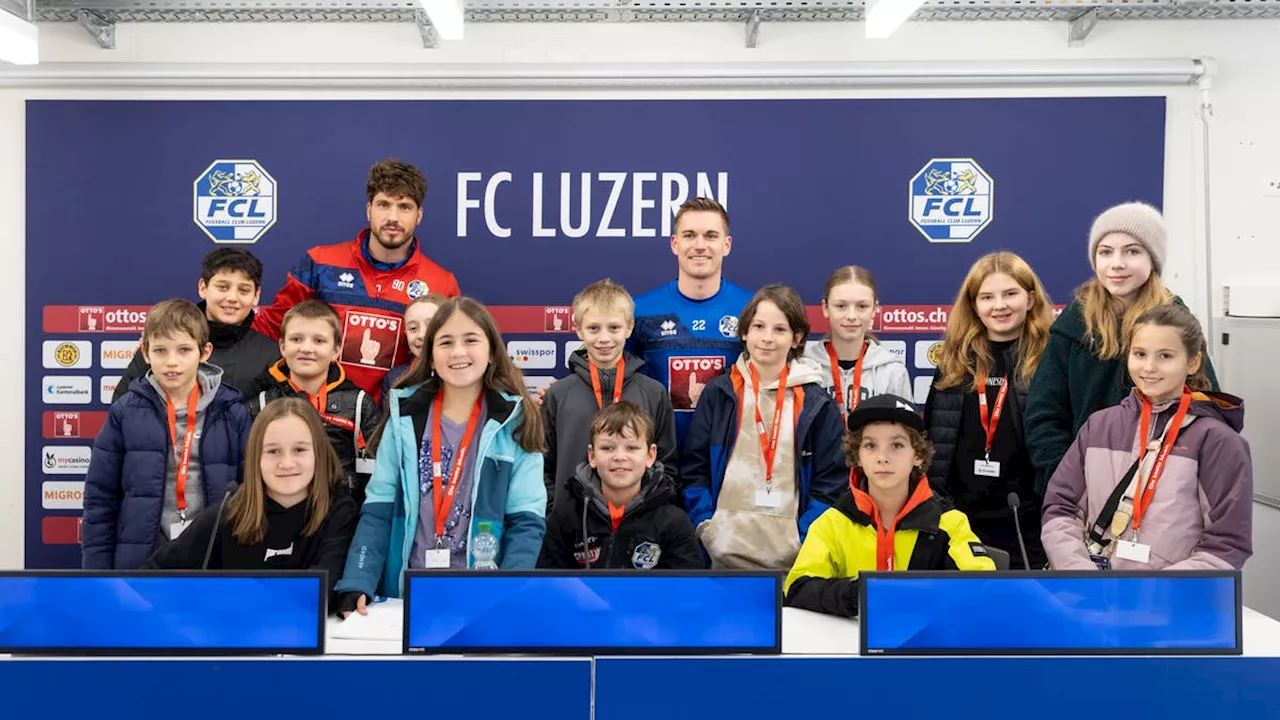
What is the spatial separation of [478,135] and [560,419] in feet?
5.37

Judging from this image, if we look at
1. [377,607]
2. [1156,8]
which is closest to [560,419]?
[377,607]

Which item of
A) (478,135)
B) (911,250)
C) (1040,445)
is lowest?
(1040,445)

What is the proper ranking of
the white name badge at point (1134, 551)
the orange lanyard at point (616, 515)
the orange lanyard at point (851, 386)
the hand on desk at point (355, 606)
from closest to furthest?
the hand on desk at point (355, 606)
the white name badge at point (1134, 551)
the orange lanyard at point (616, 515)
the orange lanyard at point (851, 386)

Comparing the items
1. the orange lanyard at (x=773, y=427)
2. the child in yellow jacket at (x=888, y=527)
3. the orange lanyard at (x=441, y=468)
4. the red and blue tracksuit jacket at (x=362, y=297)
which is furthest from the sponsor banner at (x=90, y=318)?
the child in yellow jacket at (x=888, y=527)

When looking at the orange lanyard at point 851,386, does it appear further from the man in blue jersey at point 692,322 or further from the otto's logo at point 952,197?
the otto's logo at point 952,197

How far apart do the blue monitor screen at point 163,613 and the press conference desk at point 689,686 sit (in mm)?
52

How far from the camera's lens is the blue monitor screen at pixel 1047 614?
1.62 m

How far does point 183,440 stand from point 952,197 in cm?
320

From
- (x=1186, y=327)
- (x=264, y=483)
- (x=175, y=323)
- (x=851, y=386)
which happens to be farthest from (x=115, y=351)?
(x=1186, y=327)

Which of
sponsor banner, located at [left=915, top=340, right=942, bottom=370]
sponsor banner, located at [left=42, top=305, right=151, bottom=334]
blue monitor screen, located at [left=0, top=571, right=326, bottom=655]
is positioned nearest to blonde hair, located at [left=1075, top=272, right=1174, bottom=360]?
sponsor banner, located at [left=915, top=340, right=942, bottom=370]

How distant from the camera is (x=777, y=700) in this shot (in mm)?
1578

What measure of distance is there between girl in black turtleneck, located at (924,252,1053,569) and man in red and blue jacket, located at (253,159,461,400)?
1937mm

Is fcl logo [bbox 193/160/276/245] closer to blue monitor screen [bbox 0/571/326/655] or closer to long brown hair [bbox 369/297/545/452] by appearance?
long brown hair [bbox 369/297/545/452]

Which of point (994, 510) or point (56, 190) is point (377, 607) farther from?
point (56, 190)
